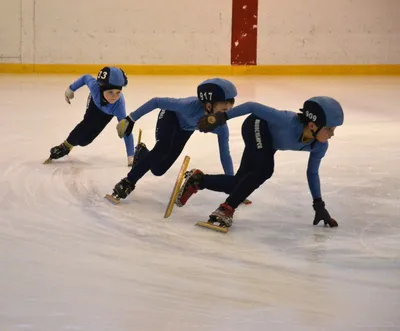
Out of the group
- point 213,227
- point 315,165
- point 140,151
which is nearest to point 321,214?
point 315,165

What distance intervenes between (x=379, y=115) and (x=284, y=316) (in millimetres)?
6518

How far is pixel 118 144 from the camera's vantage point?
779cm

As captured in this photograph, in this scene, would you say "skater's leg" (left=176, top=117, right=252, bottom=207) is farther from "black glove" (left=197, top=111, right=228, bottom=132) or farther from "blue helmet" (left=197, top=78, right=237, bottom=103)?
"black glove" (left=197, top=111, right=228, bottom=132)

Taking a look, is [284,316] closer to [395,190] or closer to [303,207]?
[303,207]

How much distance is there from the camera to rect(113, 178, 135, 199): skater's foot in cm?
559

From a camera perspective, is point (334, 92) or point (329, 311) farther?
point (334, 92)

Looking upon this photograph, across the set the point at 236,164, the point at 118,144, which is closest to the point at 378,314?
the point at 236,164

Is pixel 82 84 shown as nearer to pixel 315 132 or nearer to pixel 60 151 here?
pixel 60 151

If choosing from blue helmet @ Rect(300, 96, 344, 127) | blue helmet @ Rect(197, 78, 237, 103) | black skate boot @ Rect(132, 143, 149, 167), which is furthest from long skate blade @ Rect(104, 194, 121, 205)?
blue helmet @ Rect(300, 96, 344, 127)

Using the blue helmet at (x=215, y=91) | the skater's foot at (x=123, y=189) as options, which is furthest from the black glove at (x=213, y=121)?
the skater's foot at (x=123, y=189)

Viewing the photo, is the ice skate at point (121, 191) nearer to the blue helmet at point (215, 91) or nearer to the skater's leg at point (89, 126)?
the blue helmet at point (215, 91)

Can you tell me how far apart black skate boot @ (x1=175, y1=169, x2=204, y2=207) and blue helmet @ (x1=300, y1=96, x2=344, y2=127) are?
0.88 m

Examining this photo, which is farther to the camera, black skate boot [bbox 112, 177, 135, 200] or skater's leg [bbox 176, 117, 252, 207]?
black skate boot [bbox 112, 177, 135, 200]

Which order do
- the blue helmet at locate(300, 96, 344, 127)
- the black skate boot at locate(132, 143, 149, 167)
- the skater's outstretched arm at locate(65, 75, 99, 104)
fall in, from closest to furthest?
the blue helmet at locate(300, 96, 344, 127), the black skate boot at locate(132, 143, 149, 167), the skater's outstretched arm at locate(65, 75, 99, 104)
